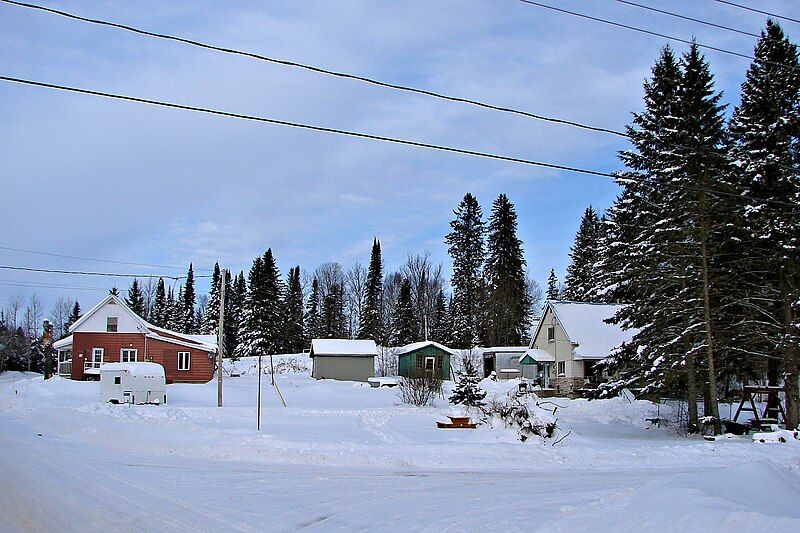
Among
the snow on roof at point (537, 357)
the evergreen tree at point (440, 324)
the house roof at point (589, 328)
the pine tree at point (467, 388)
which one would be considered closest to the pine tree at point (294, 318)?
the evergreen tree at point (440, 324)

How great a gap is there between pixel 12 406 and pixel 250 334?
4551 cm

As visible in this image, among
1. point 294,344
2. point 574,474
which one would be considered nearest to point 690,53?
point 574,474

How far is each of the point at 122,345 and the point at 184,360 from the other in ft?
15.2

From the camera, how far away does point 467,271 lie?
7444 centimetres

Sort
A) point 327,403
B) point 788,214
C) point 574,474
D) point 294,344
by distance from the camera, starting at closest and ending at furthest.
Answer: point 574,474, point 788,214, point 327,403, point 294,344

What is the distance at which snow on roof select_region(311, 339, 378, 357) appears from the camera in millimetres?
57969

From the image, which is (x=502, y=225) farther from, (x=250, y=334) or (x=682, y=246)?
(x=682, y=246)

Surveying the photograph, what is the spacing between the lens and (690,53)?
24.8m

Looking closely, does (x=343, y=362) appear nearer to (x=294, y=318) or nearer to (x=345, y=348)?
(x=345, y=348)

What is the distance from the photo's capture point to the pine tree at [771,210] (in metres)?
23.0

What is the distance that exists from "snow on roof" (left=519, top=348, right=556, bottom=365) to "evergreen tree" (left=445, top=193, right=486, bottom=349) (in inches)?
707

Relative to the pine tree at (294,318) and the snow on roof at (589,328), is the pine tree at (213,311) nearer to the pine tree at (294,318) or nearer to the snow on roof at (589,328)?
the pine tree at (294,318)

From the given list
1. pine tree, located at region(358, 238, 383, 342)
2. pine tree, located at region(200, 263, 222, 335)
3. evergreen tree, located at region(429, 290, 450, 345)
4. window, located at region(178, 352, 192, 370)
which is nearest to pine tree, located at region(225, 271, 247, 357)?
pine tree, located at region(200, 263, 222, 335)

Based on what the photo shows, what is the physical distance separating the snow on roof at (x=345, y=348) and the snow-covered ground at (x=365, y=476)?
29297 mm
